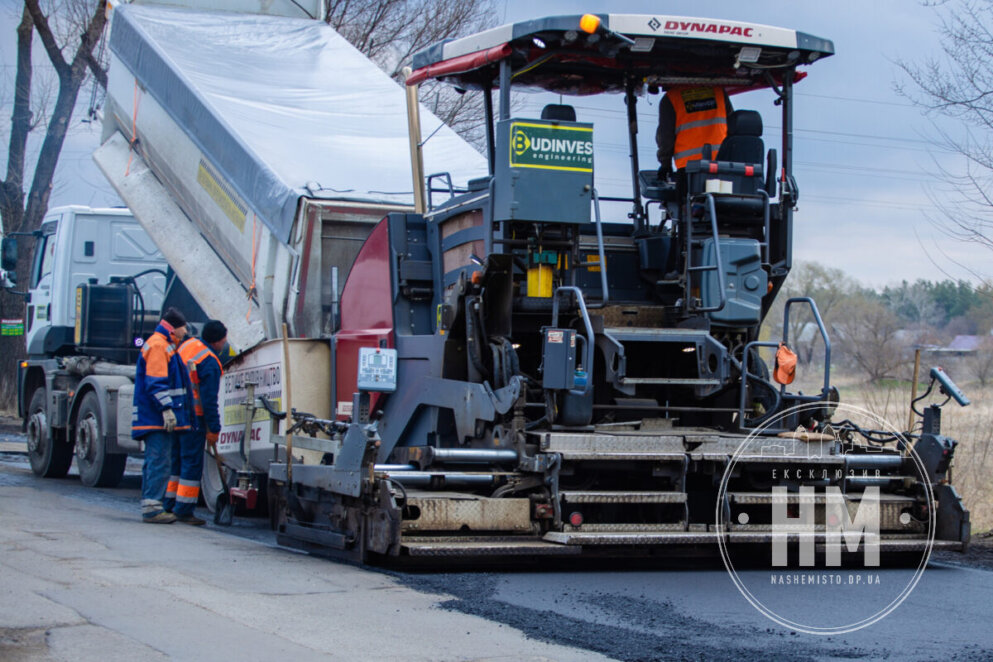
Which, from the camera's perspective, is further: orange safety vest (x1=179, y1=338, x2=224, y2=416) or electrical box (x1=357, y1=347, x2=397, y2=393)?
orange safety vest (x1=179, y1=338, x2=224, y2=416)

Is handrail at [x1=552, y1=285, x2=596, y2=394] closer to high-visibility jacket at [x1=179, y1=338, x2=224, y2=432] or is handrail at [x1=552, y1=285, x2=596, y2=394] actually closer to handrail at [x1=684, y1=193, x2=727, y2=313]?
handrail at [x1=684, y1=193, x2=727, y2=313]

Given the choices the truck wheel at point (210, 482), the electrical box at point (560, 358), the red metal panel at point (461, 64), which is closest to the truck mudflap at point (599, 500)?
the electrical box at point (560, 358)

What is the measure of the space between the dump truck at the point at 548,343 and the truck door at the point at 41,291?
13.0 ft

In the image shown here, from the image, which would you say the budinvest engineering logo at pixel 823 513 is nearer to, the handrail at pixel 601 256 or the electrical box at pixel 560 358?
the electrical box at pixel 560 358

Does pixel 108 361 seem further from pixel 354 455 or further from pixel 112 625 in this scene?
pixel 112 625

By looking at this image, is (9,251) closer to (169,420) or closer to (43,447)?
(43,447)

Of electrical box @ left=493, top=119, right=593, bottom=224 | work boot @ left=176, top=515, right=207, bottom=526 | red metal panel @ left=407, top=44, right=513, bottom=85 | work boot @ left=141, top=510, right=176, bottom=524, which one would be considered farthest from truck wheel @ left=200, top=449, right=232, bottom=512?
electrical box @ left=493, top=119, right=593, bottom=224

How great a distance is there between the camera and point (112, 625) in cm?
525

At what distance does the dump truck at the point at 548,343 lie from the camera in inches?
285

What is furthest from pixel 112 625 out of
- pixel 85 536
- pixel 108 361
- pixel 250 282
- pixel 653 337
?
pixel 108 361

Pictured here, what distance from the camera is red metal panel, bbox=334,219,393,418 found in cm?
884

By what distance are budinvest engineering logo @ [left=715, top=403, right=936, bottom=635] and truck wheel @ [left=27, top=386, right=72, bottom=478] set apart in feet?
26.3

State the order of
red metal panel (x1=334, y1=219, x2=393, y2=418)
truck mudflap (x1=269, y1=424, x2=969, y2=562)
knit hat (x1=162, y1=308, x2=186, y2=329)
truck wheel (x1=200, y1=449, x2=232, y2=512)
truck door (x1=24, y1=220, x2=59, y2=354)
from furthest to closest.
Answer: truck door (x1=24, y1=220, x2=59, y2=354) < truck wheel (x1=200, y1=449, x2=232, y2=512) < knit hat (x1=162, y1=308, x2=186, y2=329) < red metal panel (x1=334, y1=219, x2=393, y2=418) < truck mudflap (x1=269, y1=424, x2=969, y2=562)

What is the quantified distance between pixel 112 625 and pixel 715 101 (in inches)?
212
